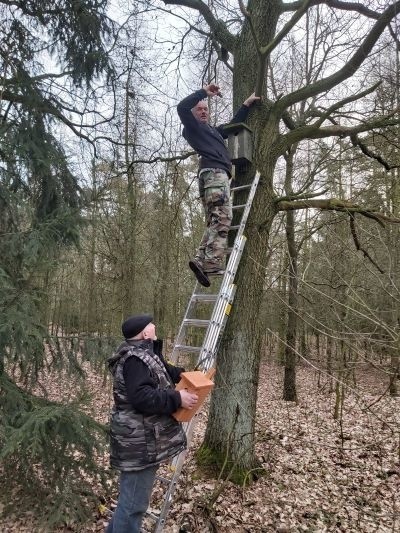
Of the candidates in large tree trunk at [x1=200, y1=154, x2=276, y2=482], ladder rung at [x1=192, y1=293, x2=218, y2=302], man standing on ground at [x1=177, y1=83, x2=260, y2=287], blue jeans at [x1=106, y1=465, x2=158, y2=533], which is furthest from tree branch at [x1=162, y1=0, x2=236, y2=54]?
blue jeans at [x1=106, y1=465, x2=158, y2=533]

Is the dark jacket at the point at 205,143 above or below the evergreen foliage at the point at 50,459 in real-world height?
above

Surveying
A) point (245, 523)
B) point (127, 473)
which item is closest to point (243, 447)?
point (245, 523)

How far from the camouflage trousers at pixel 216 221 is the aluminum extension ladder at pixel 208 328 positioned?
18 cm

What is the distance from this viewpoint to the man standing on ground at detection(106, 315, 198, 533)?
8.73 feet

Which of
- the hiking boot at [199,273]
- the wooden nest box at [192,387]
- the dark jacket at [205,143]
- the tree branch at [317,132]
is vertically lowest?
the wooden nest box at [192,387]

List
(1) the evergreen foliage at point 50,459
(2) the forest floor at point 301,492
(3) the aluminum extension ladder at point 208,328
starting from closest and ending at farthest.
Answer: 1. (3) the aluminum extension ladder at point 208,328
2. (1) the evergreen foliage at point 50,459
3. (2) the forest floor at point 301,492

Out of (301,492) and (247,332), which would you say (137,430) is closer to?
(247,332)

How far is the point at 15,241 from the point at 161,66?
3854 mm

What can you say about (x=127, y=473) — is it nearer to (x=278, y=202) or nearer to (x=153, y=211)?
(x=278, y=202)

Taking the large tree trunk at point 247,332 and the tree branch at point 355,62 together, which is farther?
the large tree trunk at point 247,332

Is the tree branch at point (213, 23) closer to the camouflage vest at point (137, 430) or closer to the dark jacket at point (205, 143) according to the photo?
the dark jacket at point (205, 143)

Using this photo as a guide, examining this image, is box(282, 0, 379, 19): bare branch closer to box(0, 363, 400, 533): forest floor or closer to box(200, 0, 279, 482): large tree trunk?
box(200, 0, 279, 482): large tree trunk

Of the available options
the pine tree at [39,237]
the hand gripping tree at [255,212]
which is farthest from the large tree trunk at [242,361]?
the pine tree at [39,237]

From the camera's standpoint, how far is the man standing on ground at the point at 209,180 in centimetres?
414
